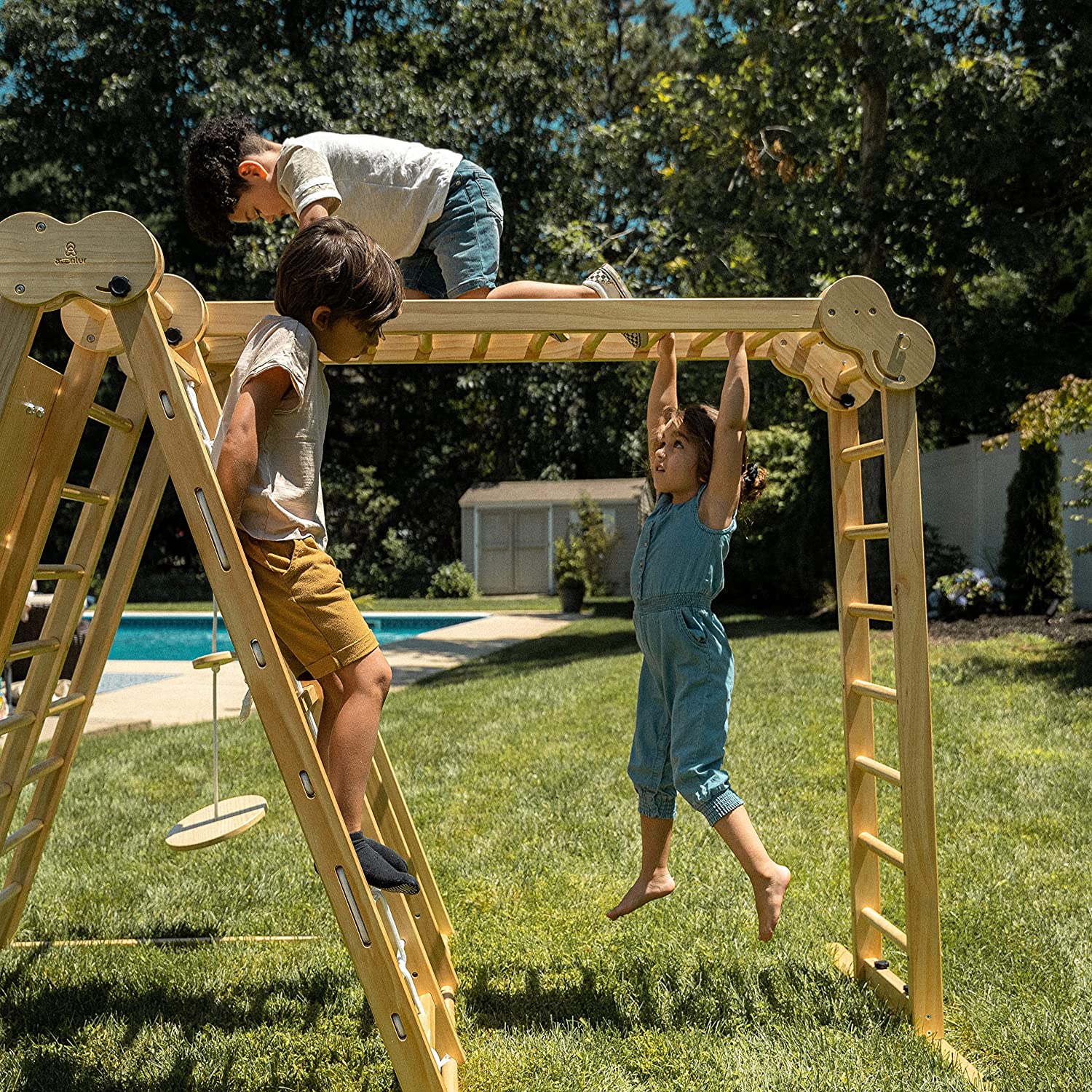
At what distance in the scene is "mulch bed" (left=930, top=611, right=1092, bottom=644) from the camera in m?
9.12

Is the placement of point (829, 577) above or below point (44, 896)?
above

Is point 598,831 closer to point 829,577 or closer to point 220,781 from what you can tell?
point 220,781

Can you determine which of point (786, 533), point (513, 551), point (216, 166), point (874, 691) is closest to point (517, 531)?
point (513, 551)

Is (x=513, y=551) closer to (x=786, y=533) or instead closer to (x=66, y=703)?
(x=786, y=533)

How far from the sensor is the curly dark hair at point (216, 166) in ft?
9.91

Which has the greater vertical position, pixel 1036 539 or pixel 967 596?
pixel 1036 539

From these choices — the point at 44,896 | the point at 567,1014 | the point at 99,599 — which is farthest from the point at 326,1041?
the point at 44,896

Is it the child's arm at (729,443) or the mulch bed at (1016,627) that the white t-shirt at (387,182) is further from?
the mulch bed at (1016,627)

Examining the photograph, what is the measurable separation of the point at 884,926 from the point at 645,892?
69 cm

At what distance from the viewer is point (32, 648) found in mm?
2711

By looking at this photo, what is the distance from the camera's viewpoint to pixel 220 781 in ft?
19.0

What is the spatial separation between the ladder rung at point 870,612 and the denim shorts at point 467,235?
1.47m

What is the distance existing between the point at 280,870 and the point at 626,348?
2503 millimetres

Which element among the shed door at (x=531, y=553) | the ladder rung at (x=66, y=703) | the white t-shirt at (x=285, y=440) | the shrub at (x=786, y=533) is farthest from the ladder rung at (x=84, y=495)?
the shed door at (x=531, y=553)
